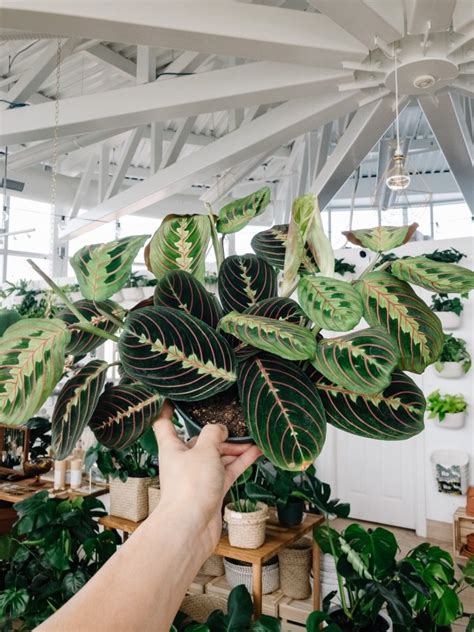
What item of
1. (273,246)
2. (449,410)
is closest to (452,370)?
(449,410)

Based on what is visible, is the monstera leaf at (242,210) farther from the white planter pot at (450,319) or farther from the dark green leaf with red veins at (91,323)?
the white planter pot at (450,319)

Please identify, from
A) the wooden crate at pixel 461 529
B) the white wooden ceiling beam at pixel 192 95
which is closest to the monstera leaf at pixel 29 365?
the white wooden ceiling beam at pixel 192 95

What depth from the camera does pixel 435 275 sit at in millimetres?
758

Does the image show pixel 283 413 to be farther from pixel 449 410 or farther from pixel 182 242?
pixel 449 410

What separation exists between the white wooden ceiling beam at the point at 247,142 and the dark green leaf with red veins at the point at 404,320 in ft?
10.2

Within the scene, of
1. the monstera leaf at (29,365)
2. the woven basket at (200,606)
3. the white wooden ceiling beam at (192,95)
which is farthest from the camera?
the white wooden ceiling beam at (192,95)

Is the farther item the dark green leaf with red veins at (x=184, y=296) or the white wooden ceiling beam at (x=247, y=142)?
the white wooden ceiling beam at (x=247, y=142)

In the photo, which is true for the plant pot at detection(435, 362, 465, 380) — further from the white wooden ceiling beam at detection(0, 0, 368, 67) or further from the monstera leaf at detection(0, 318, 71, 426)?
the monstera leaf at detection(0, 318, 71, 426)

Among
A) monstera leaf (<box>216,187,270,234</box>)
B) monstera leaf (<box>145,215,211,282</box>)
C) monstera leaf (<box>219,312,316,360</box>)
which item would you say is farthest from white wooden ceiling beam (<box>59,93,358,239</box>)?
monstera leaf (<box>219,312,316,360</box>)

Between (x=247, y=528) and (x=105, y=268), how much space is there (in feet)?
5.91

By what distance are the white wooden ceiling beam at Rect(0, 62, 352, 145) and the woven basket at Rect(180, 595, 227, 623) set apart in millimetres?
2913

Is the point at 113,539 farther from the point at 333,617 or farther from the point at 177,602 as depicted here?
the point at 177,602

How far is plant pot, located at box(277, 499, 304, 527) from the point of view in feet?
8.18

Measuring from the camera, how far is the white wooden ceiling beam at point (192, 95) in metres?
3.18
